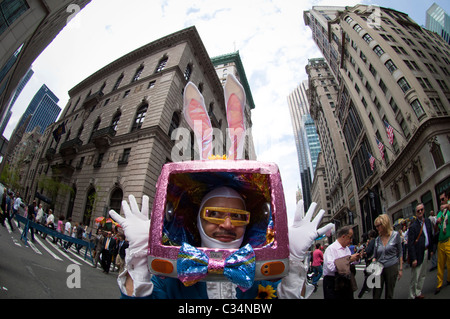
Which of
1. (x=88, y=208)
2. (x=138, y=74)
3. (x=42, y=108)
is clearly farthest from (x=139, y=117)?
(x=42, y=108)

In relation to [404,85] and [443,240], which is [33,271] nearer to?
[443,240]

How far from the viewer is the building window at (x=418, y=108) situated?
320cm

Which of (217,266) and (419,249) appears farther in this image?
(419,249)

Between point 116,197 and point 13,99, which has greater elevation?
point 116,197

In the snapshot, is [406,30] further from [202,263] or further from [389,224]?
[202,263]

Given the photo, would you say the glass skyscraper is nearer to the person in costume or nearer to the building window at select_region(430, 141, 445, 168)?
the person in costume

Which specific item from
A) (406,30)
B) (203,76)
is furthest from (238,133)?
(203,76)

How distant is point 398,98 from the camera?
402cm

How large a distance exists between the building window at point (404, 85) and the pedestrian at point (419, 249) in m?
2.31

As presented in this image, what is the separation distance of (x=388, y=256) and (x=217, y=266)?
3.22m

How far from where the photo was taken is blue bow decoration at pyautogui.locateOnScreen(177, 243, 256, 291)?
88cm

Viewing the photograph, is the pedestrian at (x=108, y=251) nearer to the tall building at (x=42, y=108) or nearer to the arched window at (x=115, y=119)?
the tall building at (x=42, y=108)

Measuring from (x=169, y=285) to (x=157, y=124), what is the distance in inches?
448

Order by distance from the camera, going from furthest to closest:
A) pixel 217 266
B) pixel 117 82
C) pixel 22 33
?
pixel 117 82 → pixel 22 33 → pixel 217 266
